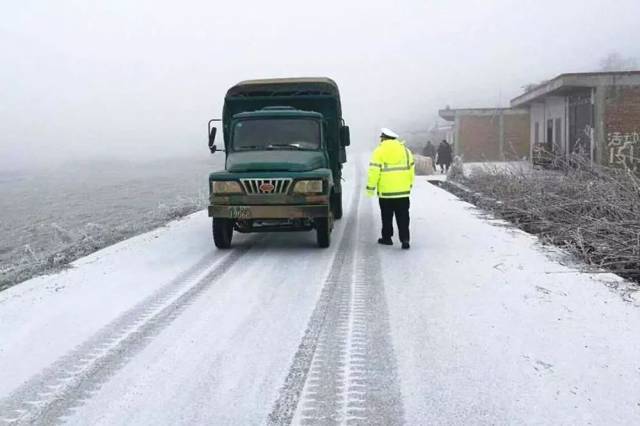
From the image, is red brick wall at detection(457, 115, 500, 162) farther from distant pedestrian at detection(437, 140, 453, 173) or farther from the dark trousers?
the dark trousers

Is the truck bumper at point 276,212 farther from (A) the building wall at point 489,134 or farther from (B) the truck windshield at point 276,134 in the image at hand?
(A) the building wall at point 489,134

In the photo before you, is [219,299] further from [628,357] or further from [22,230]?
[22,230]

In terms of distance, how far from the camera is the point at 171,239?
12195 millimetres

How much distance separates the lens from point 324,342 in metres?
5.76

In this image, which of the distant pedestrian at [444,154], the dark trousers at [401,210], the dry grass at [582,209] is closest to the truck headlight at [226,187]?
the dark trousers at [401,210]

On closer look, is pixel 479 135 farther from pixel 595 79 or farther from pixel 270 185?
pixel 270 185

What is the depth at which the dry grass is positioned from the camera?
8.62 meters

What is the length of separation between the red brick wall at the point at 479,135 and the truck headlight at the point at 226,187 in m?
38.5

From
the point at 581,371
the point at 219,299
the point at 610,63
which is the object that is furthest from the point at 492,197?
the point at 610,63

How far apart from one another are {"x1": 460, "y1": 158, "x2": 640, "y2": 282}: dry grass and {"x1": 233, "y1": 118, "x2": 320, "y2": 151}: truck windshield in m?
4.27

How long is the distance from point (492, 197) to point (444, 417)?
13773 millimetres

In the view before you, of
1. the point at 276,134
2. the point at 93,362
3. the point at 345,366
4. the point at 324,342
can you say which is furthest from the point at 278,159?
the point at 345,366

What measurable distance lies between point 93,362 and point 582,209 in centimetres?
843

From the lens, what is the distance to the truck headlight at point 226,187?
1012cm
